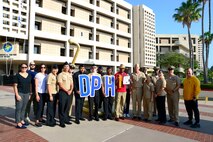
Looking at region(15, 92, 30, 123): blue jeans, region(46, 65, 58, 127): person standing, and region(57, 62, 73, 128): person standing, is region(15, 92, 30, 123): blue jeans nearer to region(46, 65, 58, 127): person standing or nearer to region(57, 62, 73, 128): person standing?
region(46, 65, 58, 127): person standing

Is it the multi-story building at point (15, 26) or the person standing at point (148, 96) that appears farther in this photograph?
the multi-story building at point (15, 26)

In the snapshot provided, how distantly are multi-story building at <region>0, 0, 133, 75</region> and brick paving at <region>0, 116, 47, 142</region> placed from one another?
23.4 m

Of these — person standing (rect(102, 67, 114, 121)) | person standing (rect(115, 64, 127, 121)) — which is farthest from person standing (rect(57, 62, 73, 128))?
person standing (rect(115, 64, 127, 121))

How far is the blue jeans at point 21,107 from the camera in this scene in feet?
22.8

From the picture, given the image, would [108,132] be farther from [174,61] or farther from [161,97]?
[174,61]

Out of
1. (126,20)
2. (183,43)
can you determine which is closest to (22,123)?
(126,20)

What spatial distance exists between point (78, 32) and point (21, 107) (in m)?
33.2

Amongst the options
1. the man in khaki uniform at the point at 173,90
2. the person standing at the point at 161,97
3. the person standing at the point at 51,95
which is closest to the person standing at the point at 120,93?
the person standing at the point at 161,97

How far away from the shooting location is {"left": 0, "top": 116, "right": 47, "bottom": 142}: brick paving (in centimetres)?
587

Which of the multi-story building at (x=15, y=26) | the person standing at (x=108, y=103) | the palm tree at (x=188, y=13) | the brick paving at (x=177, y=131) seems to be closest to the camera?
the brick paving at (x=177, y=131)

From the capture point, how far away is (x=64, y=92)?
736 centimetres

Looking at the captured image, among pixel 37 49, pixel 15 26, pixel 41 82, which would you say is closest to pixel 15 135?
pixel 41 82

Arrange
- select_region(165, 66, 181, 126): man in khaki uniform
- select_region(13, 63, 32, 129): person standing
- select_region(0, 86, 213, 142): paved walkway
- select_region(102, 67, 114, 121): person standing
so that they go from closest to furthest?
select_region(0, 86, 213, 142): paved walkway → select_region(13, 63, 32, 129): person standing → select_region(165, 66, 181, 126): man in khaki uniform → select_region(102, 67, 114, 121): person standing

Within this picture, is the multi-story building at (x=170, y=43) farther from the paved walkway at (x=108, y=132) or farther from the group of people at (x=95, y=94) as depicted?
the paved walkway at (x=108, y=132)
